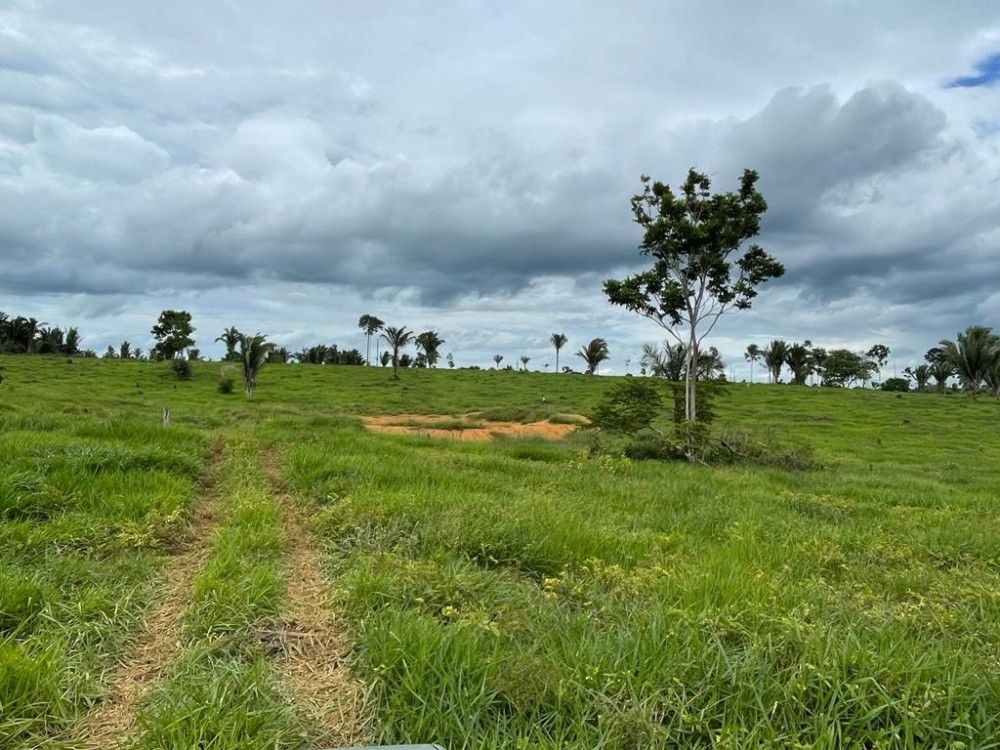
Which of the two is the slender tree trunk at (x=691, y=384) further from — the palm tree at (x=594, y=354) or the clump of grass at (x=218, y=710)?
the palm tree at (x=594, y=354)

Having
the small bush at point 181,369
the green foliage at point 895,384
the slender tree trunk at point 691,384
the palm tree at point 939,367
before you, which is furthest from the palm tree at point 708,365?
the green foliage at point 895,384

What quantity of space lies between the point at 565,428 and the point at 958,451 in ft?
52.5

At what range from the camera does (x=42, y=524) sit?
16.5 ft

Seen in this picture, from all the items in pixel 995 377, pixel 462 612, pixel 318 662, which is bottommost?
pixel 318 662

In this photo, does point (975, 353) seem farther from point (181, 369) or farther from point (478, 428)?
point (181, 369)

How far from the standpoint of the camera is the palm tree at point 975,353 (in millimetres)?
49438

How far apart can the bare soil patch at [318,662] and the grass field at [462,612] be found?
0.02 m

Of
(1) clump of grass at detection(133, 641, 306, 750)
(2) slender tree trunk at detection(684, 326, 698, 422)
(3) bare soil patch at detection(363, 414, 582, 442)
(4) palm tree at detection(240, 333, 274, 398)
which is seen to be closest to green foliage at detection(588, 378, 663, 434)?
(2) slender tree trunk at detection(684, 326, 698, 422)

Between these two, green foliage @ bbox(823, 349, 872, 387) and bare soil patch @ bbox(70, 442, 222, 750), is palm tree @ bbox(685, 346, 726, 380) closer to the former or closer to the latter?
bare soil patch @ bbox(70, 442, 222, 750)

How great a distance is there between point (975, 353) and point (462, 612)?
2421 inches

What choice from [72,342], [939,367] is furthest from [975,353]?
[72,342]

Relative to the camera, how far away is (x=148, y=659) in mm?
3078

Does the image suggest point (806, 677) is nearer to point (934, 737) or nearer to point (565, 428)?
point (934, 737)

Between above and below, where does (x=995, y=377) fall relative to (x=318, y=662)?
above
